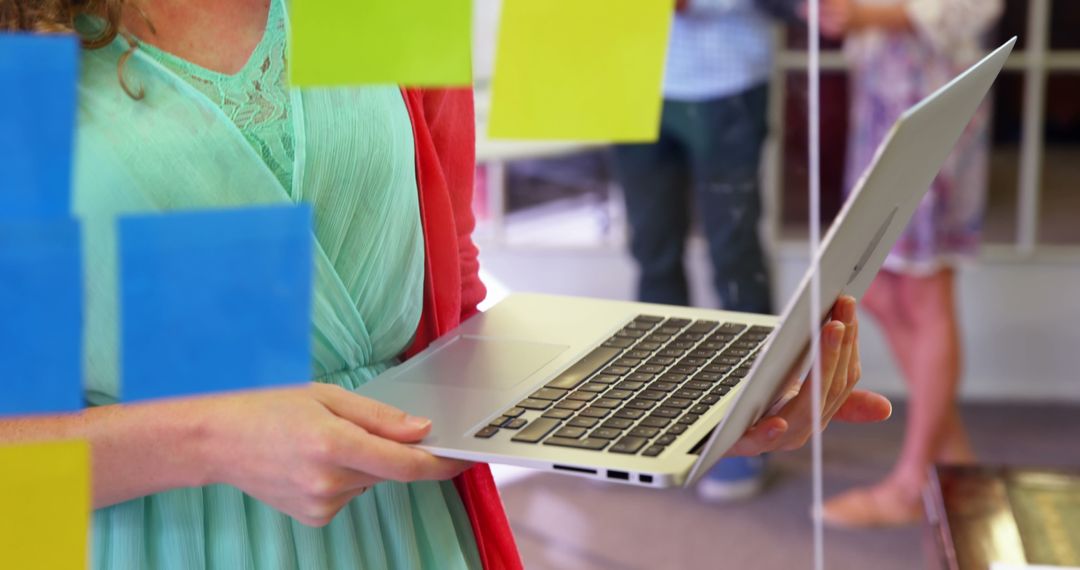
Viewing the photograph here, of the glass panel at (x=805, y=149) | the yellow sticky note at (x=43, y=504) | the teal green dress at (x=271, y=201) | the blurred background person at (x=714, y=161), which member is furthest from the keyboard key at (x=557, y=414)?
the glass panel at (x=805, y=149)

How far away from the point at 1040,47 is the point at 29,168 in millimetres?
2345

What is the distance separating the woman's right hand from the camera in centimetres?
55

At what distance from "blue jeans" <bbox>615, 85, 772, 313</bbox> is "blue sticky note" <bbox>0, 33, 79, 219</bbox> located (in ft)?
5.18

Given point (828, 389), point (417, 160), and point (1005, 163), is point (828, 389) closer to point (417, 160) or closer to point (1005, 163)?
point (417, 160)

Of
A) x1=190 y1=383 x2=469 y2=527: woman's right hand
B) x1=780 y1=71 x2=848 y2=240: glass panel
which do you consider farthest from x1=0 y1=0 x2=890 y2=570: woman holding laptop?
x1=780 y1=71 x2=848 y2=240: glass panel

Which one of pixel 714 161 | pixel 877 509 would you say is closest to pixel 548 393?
pixel 714 161

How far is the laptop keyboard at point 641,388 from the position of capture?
595 mm

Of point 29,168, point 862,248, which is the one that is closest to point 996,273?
point 862,248

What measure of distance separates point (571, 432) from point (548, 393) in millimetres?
60

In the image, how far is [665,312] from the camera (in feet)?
2.59

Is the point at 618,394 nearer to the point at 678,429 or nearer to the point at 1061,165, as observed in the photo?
the point at 678,429

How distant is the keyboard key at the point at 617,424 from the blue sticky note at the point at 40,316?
0.81ft

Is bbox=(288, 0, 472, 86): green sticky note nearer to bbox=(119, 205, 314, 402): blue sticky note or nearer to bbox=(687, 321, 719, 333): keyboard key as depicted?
bbox=(119, 205, 314, 402): blue sticky note

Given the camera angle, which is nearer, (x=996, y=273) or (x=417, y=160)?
(x=417, y=160)
